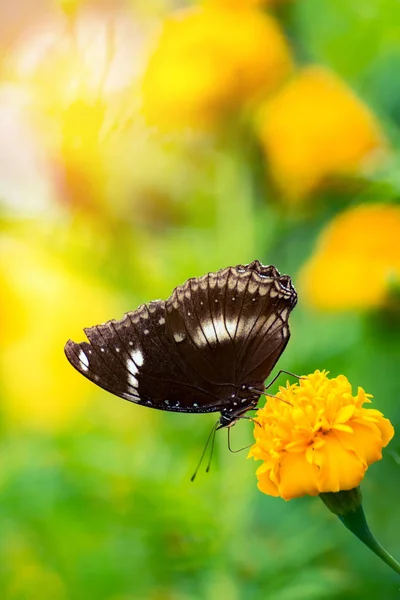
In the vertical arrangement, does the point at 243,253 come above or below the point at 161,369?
above

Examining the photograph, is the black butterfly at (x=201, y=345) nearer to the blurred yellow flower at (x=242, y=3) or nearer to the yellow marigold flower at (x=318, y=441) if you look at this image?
the yellow marigold flower at (x=318, y=441)

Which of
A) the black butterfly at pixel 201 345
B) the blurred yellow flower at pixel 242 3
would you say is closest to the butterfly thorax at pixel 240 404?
the black butterfly at pixel 201 345

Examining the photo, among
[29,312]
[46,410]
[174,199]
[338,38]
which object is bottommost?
[46,410]

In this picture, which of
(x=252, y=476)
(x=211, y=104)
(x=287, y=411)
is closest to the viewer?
(x=287, y=411)

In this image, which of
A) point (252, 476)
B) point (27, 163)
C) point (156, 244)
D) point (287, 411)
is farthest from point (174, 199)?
point (287, 411)

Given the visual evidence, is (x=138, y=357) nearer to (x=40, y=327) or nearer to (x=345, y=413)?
(x=345, y=413)

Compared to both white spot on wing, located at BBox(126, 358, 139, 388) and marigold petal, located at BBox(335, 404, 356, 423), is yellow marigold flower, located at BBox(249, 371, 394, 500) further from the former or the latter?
white spot on wing, located at BBox(126, 358, 139, 388)

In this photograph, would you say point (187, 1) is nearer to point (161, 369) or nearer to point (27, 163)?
point (27, 163)
